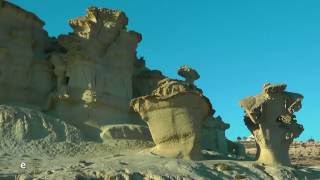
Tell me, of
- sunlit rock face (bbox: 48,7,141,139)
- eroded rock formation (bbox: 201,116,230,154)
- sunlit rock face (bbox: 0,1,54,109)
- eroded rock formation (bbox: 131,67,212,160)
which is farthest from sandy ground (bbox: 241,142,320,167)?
eroded rock formation (bbox: 131,67,212,160)

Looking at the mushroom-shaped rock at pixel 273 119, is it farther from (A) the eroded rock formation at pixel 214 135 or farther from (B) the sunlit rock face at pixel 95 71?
(B) the sunlit rock face at pixel 95 71

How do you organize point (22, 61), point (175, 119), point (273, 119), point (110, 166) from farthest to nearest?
1. point (22, 61)
2. point (273, 119)
3. point (175, 119)
4. point (110, 166)

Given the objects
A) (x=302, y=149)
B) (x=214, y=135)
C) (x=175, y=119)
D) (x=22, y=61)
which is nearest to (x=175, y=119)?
(x=175, y=119)

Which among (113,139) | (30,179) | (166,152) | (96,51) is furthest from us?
(96,51)

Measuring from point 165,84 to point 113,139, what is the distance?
6.53 m

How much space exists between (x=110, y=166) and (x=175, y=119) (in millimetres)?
6307

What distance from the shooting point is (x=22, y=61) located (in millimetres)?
38719

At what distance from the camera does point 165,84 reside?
3306 centimetres

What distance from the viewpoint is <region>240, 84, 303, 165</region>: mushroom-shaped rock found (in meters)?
35.1

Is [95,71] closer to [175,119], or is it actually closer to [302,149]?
→ [175,119]

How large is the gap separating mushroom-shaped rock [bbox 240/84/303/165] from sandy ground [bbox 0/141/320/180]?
1.59m

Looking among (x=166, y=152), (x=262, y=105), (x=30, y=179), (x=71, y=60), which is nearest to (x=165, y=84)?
(x=166, y=152)

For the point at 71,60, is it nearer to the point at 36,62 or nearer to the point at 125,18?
the point at 36,62

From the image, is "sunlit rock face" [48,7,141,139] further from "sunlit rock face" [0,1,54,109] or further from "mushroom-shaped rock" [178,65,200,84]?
"mushroom-shaped rock" [178,65,200,84]
